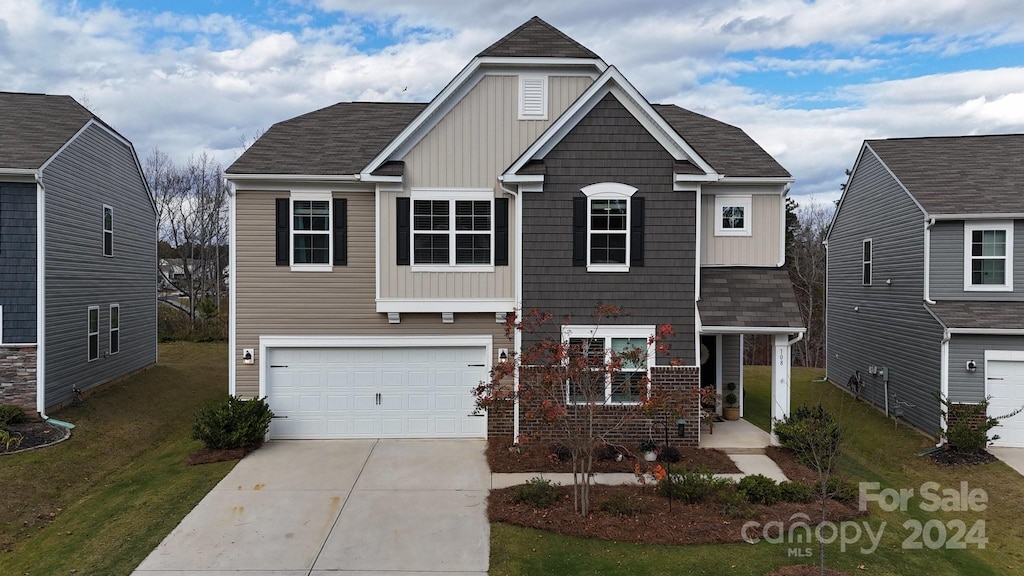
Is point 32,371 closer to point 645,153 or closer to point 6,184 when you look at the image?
point 6,184

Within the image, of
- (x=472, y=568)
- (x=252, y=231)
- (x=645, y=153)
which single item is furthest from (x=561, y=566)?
(x=252, y=231)

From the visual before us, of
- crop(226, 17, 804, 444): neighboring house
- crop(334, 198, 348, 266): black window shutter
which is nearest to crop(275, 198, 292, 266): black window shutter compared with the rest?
crop(226, 17, 804, 444): neighboring house

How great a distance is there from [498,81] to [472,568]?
927 centimetres

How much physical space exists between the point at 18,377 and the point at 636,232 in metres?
14.3

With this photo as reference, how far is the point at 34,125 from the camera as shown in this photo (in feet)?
50.9

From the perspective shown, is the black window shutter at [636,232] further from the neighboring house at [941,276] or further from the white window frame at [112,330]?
the white window frame at [112,330]

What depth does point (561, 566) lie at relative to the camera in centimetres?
732

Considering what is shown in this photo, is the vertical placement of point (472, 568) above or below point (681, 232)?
below

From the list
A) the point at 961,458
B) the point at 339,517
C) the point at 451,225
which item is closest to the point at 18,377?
the point at 339,517

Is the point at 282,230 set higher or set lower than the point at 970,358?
higher

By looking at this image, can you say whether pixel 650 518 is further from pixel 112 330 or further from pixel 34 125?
pixel 34 125

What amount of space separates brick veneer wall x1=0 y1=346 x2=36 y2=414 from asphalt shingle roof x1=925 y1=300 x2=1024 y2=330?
831 inches

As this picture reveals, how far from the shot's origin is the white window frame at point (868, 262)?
18.0m

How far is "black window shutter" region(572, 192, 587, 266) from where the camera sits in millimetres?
11977
